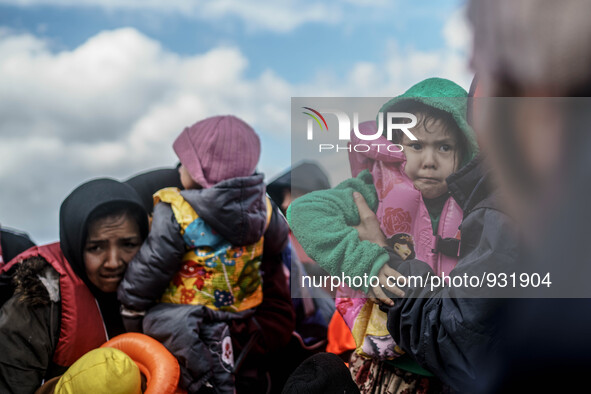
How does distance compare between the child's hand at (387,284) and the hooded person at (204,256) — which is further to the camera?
the hooded person at (204,256)


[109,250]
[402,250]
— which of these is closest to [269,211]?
[109,250]

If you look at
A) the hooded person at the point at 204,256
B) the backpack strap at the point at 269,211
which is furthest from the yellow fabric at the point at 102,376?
the backpack strap at the point at 269,211

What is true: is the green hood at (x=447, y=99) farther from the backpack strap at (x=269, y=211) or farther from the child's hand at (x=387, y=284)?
the backpack strap at (x=269, y=211)

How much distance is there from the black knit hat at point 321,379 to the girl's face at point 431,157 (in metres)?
0.54

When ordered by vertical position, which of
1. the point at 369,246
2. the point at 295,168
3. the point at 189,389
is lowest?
the point at 189,389

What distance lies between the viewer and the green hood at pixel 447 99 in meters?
1.11

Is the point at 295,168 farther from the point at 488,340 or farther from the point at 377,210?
the point at 488,340

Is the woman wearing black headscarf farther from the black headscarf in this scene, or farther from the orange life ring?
the orange life ring

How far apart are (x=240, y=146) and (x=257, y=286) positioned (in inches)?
27.4

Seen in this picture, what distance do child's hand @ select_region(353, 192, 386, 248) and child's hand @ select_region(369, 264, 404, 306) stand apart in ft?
Result: 0.20

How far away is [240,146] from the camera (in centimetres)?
232

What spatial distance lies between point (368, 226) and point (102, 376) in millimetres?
1200

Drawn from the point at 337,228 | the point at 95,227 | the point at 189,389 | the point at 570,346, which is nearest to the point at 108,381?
the point at 189,389

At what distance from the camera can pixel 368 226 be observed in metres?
1.20
